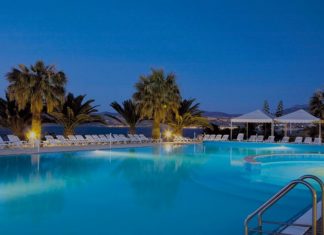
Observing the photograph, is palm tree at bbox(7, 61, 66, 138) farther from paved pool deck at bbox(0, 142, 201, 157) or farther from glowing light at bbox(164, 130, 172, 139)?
glowing light at bbox(164, 130, 172, 139)

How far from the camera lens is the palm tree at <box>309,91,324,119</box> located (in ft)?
107

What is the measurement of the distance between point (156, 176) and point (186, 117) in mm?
17393

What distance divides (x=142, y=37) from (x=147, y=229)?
97.4 ft

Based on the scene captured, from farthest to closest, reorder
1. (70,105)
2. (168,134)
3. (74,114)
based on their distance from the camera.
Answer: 1. (168,134)
2. (70,105)
3. (74,114)

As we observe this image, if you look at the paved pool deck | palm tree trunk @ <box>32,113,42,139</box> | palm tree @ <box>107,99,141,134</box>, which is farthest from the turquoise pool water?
palm tree @ <box>107,99,141,134</box>

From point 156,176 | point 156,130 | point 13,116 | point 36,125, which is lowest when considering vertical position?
point 156,176

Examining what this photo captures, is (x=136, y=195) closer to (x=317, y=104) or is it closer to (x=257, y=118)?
(x=257, y=118)

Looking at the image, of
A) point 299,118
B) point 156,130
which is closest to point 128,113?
point 156,130

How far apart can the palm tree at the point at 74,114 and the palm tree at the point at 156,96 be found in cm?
316

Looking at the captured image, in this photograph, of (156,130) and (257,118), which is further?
(257,118)

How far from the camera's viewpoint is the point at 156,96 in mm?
26062

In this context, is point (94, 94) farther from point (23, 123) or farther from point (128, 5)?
point (23, 123)

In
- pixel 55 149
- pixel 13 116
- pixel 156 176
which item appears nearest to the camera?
pixel 156 176

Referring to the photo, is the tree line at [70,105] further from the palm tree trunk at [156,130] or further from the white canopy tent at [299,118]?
the white canopy tent at [299,118]
